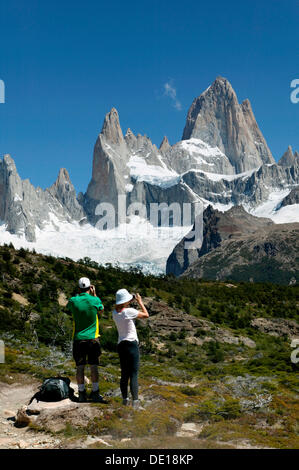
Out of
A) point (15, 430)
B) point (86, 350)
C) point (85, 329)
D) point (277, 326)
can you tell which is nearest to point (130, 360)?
point (86, 350)

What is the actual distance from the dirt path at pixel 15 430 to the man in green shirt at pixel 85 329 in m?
2.08

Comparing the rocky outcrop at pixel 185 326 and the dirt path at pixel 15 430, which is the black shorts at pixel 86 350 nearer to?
the dirt path at pixel 15 430

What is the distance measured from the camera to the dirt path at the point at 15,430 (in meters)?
10.3

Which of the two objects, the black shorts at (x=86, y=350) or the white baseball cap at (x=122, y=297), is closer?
the white baseball cap at (x=122, y=297)

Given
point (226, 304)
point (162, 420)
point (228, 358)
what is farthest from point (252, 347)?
point (162, 420)

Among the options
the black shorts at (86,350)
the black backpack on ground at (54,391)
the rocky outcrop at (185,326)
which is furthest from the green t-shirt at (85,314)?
the rocky outcrop at (185,326)

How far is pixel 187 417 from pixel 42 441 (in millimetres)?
4578

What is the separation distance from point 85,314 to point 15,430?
3.40 m

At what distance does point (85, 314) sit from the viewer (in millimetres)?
12945

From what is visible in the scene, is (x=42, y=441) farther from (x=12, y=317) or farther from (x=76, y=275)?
(x=76, y=275)

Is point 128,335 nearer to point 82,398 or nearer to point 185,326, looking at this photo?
point 82,398
